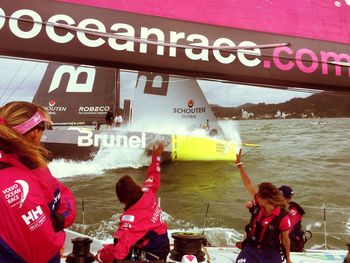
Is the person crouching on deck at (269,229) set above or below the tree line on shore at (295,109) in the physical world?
below

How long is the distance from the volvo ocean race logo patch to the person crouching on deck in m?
1.15

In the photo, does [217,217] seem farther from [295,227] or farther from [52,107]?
[52,107]

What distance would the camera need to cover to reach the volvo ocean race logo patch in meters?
0.84

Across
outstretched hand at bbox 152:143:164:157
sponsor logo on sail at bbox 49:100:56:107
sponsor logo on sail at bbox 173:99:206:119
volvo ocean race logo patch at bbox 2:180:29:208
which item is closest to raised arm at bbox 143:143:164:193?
outstretched hand at bbox 152:143:164:157

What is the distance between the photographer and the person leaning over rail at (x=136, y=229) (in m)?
1.60

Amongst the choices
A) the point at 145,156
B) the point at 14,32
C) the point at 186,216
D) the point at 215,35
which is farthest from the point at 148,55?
the point at 186,216

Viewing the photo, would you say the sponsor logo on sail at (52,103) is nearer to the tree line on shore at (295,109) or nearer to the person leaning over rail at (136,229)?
the person leaning over rail at (136,229)

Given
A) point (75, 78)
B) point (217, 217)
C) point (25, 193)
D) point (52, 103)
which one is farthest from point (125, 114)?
point (217, 217)

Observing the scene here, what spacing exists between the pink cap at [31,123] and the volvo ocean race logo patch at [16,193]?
13cm

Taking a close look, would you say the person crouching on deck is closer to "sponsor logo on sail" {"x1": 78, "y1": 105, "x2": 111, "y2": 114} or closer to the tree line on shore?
the tree line on shore

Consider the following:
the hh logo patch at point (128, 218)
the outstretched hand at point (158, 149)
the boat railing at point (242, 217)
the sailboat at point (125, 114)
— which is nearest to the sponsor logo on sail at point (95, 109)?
the sailboat at point (125, 114)

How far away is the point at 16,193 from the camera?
0.84 metres

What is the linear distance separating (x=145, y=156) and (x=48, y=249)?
1.36 metres

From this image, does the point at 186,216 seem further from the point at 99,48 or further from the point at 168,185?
the point at 99,48
